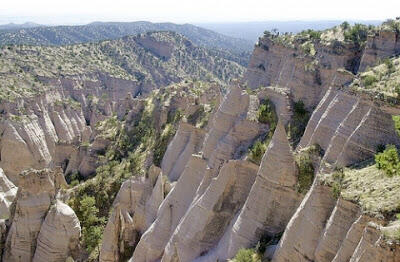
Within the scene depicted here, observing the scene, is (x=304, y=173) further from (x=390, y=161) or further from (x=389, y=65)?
(x=389, y=65)

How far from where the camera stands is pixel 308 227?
57.9ft

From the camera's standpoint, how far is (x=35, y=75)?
110625 millimetres

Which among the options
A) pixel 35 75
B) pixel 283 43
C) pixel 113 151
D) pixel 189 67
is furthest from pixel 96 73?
pixel 283 43

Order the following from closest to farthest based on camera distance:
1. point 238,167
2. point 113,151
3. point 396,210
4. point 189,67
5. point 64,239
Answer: point 396,210
point 238,167
point 64,239
point 113,151
point 189,67

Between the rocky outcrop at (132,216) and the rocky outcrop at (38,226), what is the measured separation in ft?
11.3

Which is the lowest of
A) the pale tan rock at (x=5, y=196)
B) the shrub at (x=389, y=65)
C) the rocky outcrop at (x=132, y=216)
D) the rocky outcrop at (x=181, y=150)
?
the pale tan rock at (x=5, y=196)

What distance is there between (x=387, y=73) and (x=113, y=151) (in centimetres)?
3305

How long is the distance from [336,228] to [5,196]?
34632 millimetres

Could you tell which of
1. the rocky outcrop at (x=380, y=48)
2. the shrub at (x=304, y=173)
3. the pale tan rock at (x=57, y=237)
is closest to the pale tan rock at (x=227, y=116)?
the rocky outcrop at (x=380, y=48)

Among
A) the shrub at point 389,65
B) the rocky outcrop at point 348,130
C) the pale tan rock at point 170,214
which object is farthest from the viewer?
the pale tan rock at point 170,214

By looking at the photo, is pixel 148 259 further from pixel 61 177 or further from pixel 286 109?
pixel 61 177

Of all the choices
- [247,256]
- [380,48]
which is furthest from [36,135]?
[247,256]

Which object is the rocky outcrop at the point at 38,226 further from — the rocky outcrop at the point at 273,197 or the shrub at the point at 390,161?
the shrub at the point at 390,161

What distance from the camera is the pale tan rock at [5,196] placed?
38.6 metres
